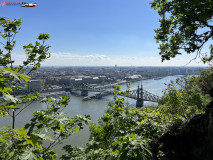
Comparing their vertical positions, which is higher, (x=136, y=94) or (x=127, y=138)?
(x=127, y=138)

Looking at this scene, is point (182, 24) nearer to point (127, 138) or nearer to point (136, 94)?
point (127, 138)

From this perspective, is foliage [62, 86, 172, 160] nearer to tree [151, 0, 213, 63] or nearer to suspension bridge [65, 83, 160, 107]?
tree [151, 0, 213, 63]

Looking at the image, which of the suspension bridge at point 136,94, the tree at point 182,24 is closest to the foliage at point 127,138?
the tree at point 182,24

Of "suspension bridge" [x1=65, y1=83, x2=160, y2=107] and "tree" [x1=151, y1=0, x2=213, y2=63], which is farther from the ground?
"tree" [x1=151, y1=0, x2=213, y2=63]

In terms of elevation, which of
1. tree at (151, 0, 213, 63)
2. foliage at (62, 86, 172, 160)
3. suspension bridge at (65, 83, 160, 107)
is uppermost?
tree at (151, 0, 213, 63)

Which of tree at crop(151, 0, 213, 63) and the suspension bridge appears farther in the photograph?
the suspension bridge

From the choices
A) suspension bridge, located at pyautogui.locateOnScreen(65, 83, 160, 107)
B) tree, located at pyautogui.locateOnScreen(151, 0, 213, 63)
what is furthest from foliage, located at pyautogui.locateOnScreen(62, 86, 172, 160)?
suspension bridge, located at pyautogui.locateOnScreen(65, 83, 160, 107)

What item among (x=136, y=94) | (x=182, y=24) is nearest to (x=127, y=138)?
(x=182, y=24)

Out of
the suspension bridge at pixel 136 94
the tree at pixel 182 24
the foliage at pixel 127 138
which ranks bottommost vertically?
the suspension bridge at pixel 136 94

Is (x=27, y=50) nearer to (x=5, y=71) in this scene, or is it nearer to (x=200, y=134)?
(x=5, y=71)

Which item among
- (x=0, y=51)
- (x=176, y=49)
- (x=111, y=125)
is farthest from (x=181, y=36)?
(x=0, y=51)

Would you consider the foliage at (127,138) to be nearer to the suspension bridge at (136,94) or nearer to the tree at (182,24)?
the tree at (182,24)
